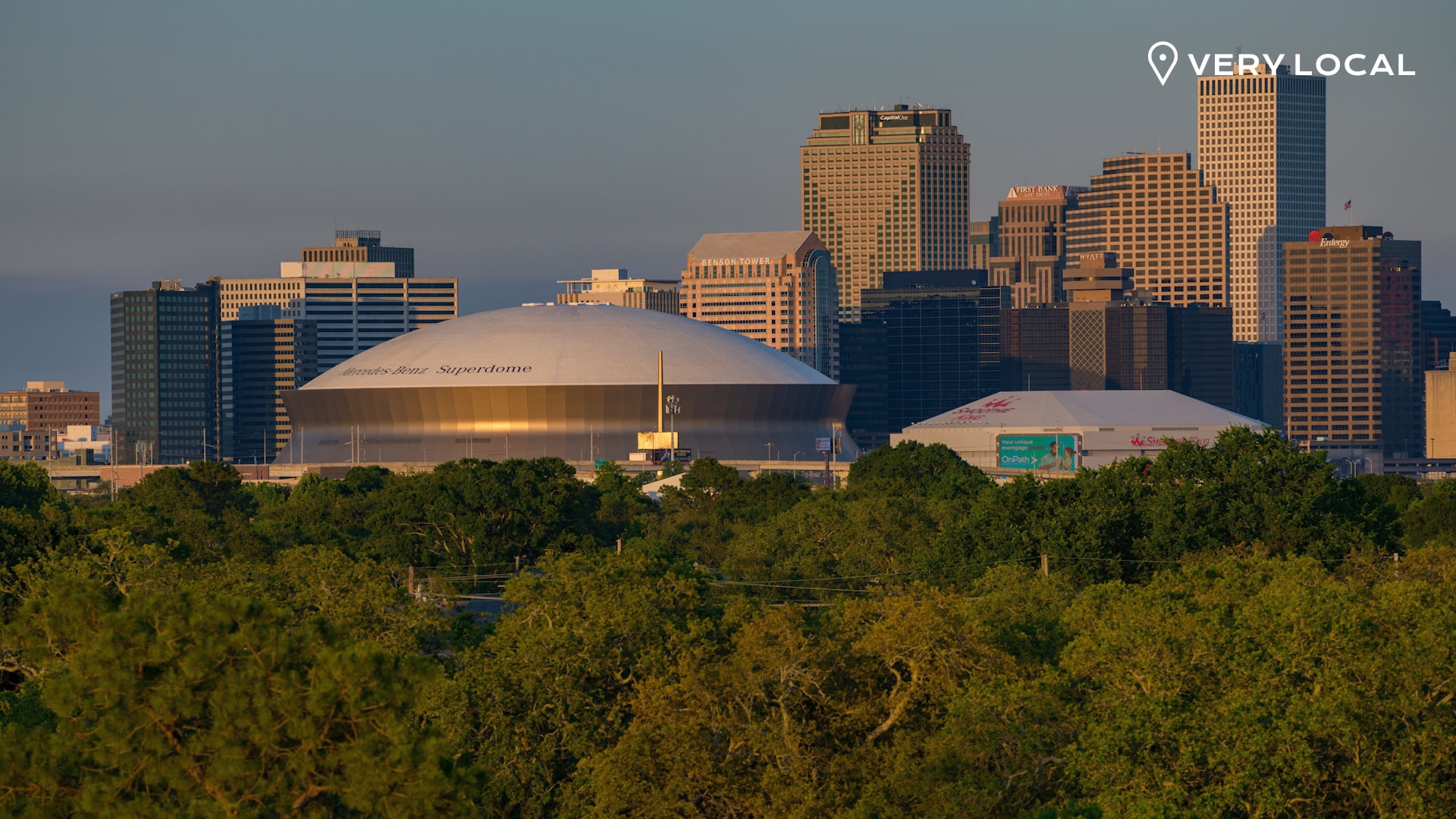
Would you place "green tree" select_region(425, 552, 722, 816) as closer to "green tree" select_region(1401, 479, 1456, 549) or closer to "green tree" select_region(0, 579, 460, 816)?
"green tree" select_region(0, 579, 460, 816)

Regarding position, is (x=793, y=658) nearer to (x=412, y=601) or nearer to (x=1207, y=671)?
(x=1207, y=671)

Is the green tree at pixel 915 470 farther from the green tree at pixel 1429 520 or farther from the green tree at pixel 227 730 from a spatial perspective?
the green tree at pixel 227 730

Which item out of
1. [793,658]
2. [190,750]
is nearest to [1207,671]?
[793,658]

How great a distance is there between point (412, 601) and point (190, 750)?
2045cm

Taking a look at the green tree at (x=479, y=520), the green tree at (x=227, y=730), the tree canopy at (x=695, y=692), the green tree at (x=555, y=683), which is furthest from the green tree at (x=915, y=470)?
the green tree at (x=227, y=730)

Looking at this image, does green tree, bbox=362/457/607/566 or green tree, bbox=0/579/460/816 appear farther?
green tree, bbox=362/457/607/566

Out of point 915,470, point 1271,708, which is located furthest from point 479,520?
point 915,470

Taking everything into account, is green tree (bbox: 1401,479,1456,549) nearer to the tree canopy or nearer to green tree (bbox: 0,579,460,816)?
the tree canopy

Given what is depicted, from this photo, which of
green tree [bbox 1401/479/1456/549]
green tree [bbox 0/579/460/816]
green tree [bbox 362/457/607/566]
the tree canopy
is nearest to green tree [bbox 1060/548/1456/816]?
the tree canopy

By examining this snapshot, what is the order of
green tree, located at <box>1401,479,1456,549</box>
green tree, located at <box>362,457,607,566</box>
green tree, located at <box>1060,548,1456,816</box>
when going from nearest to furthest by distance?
green tree, located at <box>1060,548,1456,816</box> < green tree, located at <box>362,457,607,566</box> < green tree, located at <box>1401,479,1456,549</box>

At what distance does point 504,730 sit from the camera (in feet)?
140

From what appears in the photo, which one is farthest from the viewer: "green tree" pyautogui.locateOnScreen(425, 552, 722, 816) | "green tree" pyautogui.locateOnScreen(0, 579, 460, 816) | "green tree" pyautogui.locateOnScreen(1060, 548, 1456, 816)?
"green tree" pyautogui.locateOnScreen(425, 552, 722, 816)

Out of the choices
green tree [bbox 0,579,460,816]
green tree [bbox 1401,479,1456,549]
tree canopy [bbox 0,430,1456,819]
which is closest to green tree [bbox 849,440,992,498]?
green tree [bbox 1401,479,1456,549]

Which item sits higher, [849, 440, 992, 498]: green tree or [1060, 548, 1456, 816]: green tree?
[849, 440, 992, 498]: green tree
